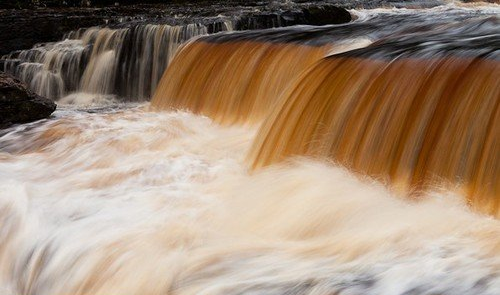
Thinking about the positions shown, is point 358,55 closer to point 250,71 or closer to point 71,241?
point 250,71

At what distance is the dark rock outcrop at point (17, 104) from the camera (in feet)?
23.6

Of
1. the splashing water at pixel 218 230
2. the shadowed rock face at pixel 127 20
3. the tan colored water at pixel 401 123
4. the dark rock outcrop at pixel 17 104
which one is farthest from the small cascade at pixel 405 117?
the shadowed rock face at pixel 127 20

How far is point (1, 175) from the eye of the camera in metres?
5.46

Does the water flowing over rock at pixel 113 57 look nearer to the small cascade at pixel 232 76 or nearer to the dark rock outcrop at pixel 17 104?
the small cascade at pixel 232 76

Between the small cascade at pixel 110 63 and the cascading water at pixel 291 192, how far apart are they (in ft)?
9.45

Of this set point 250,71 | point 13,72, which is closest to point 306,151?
point 250,71

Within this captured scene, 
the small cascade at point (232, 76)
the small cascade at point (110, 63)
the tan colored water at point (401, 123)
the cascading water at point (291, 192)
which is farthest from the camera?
the small cascade at point (110, 63)

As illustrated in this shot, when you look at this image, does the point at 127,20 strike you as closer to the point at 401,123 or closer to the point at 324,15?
the point at 324,15

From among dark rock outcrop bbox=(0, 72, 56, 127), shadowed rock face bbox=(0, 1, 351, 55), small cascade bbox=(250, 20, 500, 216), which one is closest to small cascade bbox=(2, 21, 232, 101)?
shadowed rock face bbox=(0, 1, 351, 55)

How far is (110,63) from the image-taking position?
32.7ft

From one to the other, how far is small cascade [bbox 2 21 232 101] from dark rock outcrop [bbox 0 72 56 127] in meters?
2.34

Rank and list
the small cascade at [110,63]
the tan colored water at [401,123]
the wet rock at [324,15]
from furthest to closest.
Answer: the wet rock at [324,15], the small cascade at [110,63], the tan colored water at [401,123]

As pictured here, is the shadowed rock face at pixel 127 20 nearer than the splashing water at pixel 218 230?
No

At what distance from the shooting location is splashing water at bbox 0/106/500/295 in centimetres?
320
